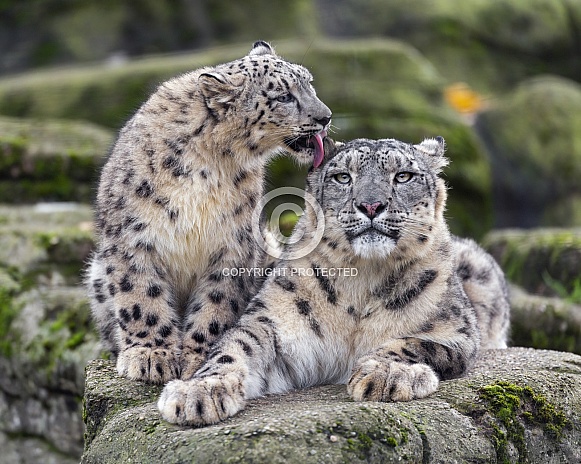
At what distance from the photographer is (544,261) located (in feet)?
31.5

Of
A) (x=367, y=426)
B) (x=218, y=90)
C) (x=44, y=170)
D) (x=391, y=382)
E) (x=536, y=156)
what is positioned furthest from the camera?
(x=536, y=156)

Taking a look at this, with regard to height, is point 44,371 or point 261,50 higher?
point 261,50

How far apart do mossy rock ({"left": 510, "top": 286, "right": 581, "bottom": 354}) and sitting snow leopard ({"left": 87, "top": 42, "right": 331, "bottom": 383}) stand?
12.0 ft

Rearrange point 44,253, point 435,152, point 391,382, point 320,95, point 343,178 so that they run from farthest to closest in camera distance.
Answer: point 320,95 → point 44,253 → point 435,152 → point 343,178 → point 391,382

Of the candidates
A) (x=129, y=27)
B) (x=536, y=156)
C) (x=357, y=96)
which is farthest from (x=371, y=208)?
(x=129, y=27)

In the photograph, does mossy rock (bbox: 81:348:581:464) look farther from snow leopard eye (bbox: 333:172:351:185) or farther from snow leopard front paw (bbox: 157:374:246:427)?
snow leopard eye (bbox: 333:172:351:185)

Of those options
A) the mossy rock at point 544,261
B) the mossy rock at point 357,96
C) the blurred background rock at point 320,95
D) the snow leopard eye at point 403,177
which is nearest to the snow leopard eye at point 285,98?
the snow leopard eye at point 403,177

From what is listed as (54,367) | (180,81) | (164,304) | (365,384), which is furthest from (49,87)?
(365,384)

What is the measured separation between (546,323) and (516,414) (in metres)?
3.78

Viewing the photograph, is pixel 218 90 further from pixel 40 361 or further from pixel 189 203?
pixel 40 361

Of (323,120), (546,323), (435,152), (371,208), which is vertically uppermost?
(323,120)

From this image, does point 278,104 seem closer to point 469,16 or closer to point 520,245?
point 520,245

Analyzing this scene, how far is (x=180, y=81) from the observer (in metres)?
6.24

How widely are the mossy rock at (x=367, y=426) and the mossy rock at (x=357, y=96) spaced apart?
26.5 feet
